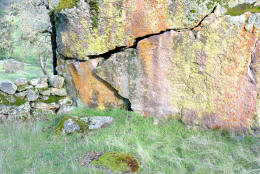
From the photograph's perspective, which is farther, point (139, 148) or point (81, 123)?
point (81, 123)

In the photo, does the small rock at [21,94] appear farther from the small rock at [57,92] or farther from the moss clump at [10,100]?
the small rock at [57,92]

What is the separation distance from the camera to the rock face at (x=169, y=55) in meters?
4.95

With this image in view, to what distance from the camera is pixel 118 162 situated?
3.85 meters

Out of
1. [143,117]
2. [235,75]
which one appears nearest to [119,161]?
[143,117]

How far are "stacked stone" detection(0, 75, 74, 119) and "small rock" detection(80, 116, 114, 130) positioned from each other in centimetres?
126

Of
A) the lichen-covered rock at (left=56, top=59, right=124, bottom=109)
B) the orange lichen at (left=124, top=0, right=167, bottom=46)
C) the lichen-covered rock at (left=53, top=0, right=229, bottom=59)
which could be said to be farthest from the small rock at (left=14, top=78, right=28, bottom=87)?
the orange lichen at (left=124, top=0, right=167, bottom=46)

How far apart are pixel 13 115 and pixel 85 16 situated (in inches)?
133

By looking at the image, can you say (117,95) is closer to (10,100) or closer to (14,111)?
(14,111)

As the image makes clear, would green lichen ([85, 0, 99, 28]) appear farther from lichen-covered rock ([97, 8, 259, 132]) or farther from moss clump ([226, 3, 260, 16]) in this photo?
moss clump ([226, 3, 260, 16])

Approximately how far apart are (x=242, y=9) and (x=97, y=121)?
418cm

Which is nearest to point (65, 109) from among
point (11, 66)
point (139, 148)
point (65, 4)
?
point (65, 4)

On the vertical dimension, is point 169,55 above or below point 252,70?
above

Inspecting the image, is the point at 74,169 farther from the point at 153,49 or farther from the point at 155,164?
the point at 153,49

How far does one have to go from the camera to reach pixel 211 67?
5.21 metres
